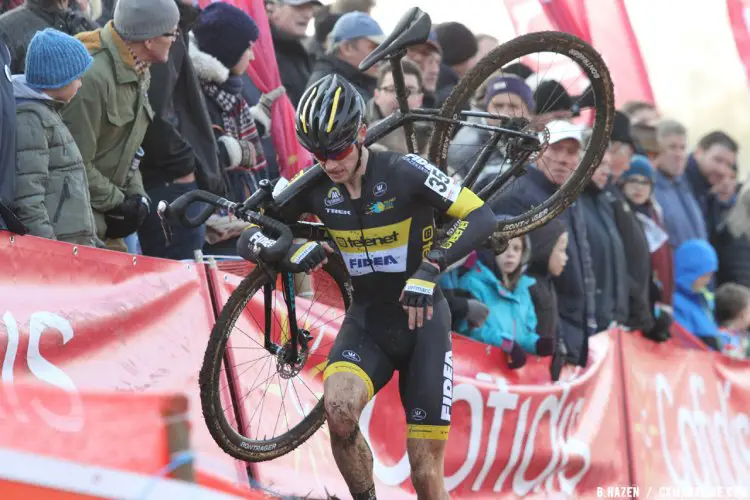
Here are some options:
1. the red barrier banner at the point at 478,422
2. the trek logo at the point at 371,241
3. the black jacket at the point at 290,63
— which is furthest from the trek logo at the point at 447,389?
the black jacket at the point at 290,63

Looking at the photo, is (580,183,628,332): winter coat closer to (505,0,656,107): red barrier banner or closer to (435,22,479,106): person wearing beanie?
(435,22,479,106): person wearing beanie

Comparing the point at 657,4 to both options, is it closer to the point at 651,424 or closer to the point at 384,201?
the point at 651,424

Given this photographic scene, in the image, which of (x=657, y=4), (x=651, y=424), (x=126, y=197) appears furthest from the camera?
(x=657, y=4)

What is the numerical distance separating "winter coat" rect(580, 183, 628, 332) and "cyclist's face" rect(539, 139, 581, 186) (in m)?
1.89

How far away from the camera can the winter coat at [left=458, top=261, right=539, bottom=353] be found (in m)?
9.70

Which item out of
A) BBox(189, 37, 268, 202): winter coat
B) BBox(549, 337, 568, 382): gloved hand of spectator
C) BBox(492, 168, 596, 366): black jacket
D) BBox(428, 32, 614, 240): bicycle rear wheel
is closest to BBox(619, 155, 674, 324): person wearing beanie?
BBox(492, 168, 596, 366): black jacket

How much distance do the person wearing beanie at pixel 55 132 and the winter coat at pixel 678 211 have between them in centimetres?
840

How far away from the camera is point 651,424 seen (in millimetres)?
11578

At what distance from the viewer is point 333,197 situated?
6.77m

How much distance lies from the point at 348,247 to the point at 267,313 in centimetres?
60

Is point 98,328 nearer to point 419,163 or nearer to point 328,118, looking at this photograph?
point 328,118

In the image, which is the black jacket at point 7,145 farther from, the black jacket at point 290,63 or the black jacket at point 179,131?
the black jacket at point 290,63

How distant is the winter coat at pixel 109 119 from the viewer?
25.0ft

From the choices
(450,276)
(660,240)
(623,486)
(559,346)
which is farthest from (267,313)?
(660,240)
